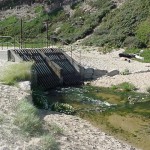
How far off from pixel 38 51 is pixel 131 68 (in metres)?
9.51

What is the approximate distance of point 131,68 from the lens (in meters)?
42.0

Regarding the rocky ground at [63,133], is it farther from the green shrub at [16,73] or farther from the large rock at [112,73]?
the large rock at [112,73]

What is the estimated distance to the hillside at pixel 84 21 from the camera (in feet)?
201

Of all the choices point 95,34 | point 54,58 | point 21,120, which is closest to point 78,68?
point 54,58

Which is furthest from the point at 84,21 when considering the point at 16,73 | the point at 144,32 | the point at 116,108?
the point at 116,108

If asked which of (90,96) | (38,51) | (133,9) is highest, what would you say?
(133,9)

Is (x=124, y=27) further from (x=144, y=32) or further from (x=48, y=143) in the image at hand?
(x=48, y=143)

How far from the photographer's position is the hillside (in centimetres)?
6119

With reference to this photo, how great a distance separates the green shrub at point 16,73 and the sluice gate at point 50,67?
396cm

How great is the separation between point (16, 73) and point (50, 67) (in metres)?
9.31

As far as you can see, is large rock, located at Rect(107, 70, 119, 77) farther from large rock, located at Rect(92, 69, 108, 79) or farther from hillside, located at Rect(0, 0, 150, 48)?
→ hillside, located at Rect(0, 0, 150, 48)

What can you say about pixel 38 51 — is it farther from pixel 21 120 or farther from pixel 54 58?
pixel 21 120

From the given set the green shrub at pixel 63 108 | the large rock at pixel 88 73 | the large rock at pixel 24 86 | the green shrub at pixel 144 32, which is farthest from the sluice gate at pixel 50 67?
the green shrub at pixel 144 32

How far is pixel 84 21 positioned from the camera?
73.9 meters
